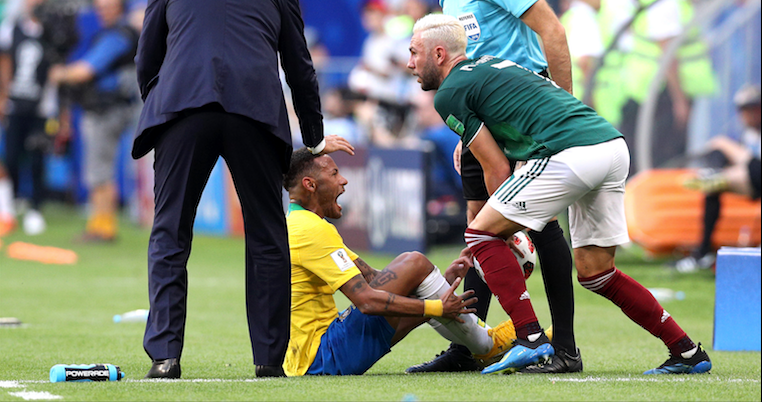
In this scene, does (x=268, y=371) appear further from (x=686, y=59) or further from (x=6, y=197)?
(x=6, y=197)

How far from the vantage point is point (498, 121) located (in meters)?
4.23

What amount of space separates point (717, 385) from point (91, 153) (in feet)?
29.4

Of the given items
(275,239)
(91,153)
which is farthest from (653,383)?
(91,153)

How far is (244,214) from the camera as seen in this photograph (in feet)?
13.7

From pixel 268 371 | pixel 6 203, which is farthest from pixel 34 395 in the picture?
pixel 6 203

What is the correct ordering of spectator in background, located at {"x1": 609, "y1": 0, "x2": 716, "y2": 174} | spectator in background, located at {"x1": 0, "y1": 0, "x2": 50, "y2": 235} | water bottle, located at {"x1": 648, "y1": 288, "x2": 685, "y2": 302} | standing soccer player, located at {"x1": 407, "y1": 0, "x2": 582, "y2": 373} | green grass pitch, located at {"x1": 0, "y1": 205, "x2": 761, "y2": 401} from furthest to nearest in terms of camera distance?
spectator in background, located at {"x1": 0, "y1": 0, "x2": 50, "y2": 235}
spectator in background, located at {"x1": 609, "y1": 0, "x2": 716, "y2": 174}
water bottle, located at {"x1": 648, "y1": 288, "x2": 685, "y2": 302}
standing soccer player, located at {"x1": 407, "y1": 0, "x2": 582, "y2": 373}
green grass pitch, located at {"x1": 0, "y1": 205, "x2": 761, "y2": 401}

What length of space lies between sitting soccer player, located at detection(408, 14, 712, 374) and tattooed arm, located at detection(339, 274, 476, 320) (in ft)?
0.62

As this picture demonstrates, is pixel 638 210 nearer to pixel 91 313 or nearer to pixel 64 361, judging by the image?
pixel 91 313

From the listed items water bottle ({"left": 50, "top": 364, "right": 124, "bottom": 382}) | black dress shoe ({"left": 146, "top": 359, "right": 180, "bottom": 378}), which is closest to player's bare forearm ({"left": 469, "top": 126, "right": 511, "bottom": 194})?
black dress shoe ({"left": 146, "top": 359, "right": 180, "bottom": 378})

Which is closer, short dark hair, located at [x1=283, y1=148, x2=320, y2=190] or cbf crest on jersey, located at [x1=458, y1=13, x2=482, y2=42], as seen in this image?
short dark hair, located at [x1=283, y1=148, x2=320, y2=190]

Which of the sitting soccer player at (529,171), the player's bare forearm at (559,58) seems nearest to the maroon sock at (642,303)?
the sitting soccer player at (529,171)

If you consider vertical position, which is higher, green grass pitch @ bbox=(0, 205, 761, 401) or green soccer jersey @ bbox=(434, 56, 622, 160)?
green soccer jersey @ bbox=(434, 56, 622, 160)

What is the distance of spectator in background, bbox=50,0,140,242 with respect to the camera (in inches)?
456

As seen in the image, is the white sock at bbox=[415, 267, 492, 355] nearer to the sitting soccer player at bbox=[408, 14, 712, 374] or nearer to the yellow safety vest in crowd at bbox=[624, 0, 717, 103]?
the sitting soccer player at bbox=[408, 14, 712, 374]
